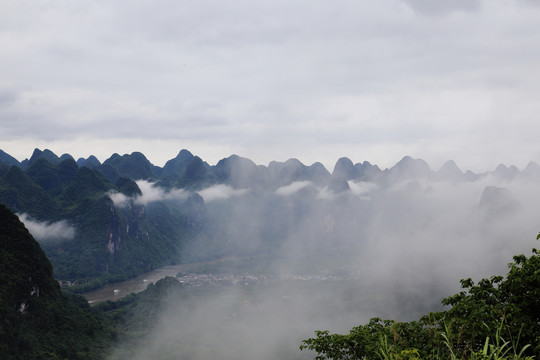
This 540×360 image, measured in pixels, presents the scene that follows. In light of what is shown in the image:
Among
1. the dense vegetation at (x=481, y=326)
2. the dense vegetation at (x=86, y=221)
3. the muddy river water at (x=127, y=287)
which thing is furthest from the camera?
the dense vegetation at (x=86, y=221)

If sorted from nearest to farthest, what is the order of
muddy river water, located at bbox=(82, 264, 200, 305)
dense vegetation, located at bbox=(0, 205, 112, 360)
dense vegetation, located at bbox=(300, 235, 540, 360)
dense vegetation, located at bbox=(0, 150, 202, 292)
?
1. dense vegetation, located at bbox=(300, 235, 540, 360)
2. dense vegetation, located at bbox=(0, 205, 112, 360)
3. muddy river water, located at bbox=(82, 264, 200, 305)
4. dense vegetation, located at bbox=(0, 150, 202, 292)

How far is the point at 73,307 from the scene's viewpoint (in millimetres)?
69312

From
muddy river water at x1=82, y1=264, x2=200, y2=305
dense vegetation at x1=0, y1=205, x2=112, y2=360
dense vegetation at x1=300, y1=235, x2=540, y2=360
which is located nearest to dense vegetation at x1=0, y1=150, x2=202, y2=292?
muddy river water at x1=82, y1=264, x2=200, y2=305

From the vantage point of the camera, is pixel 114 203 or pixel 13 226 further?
pixel 114 203

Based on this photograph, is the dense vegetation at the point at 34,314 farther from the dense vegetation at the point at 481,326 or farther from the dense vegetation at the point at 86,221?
the dense vegetation at the point at 481,326

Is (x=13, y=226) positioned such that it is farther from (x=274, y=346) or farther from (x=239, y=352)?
(x=274, y=346)

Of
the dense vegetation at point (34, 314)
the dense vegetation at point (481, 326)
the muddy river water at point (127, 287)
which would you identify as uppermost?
the dense vegetation at point (481, 326)

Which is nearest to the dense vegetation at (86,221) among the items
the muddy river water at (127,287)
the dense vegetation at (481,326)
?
the muddy river water at (127,287)

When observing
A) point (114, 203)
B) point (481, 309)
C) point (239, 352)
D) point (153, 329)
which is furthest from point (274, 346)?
point (114, 203)

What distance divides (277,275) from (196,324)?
7617cm

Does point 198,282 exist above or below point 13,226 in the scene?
below

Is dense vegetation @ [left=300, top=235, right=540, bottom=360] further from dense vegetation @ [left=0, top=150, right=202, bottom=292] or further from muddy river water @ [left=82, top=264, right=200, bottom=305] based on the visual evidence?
dense vegetation @ [left=0, top=150, right=202, bottom=292]

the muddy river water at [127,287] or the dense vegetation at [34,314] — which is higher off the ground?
the dense vegetation at [34,314]

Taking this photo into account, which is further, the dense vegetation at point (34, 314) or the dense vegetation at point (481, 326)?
the dense vegetation at point (34, 314)
